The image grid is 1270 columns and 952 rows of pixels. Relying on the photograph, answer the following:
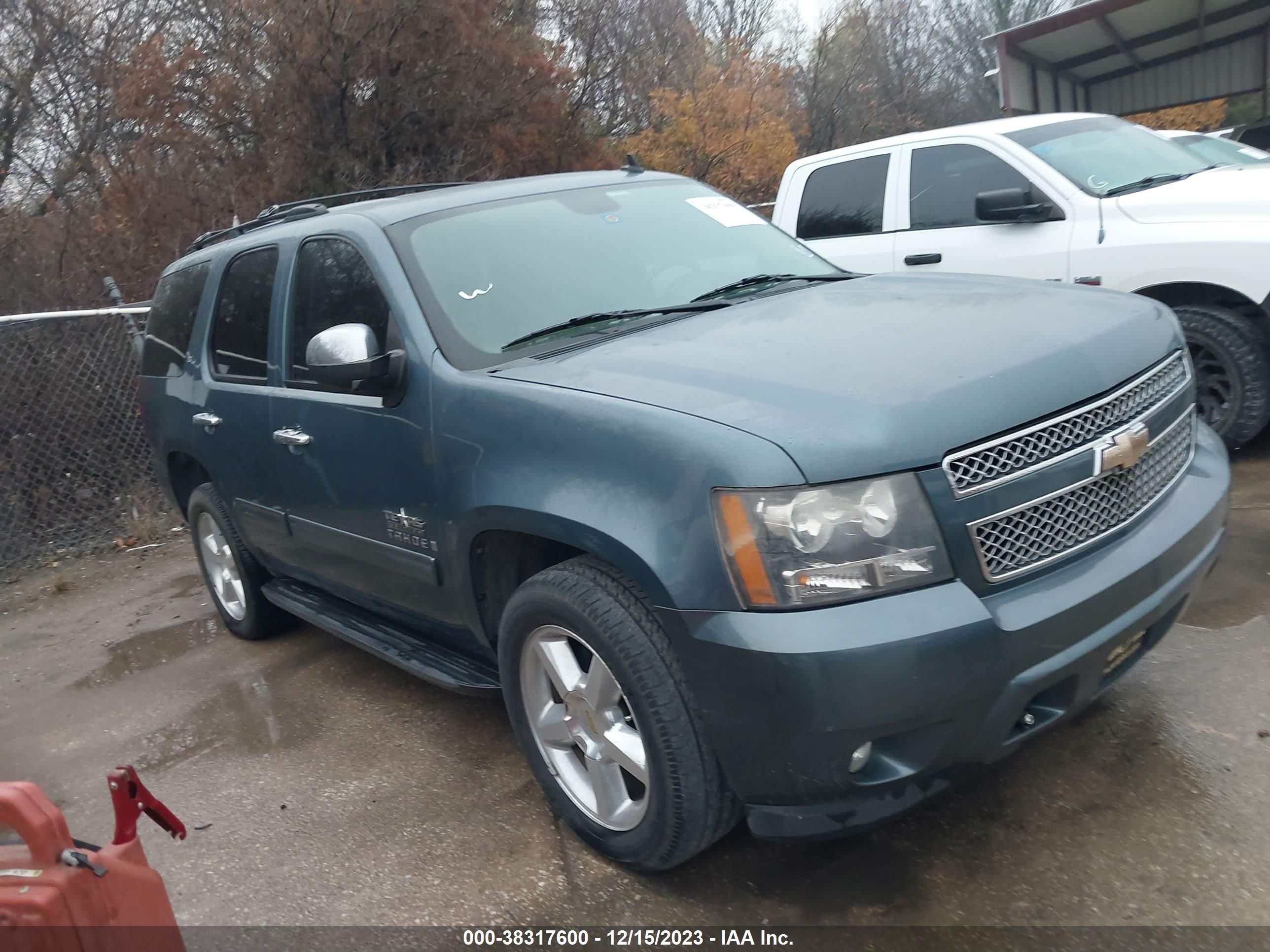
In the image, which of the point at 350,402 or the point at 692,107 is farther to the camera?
the point at 692,107

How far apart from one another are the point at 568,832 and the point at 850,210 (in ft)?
16.3

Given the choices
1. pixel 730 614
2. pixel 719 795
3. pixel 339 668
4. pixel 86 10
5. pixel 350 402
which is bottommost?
pixel 339 668

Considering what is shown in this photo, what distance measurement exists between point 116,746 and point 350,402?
1.91m

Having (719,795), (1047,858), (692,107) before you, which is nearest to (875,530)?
(719,795)

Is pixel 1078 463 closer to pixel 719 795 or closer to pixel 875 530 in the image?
pixel 875 530

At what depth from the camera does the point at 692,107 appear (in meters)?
18.9

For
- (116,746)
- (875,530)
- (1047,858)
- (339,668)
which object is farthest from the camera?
(339,668)

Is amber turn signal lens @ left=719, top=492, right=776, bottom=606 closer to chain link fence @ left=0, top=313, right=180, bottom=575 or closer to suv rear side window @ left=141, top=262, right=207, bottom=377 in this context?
suv rear side window @ left=141, top=262, right=207, bottom=377

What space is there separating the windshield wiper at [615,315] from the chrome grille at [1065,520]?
1296mm

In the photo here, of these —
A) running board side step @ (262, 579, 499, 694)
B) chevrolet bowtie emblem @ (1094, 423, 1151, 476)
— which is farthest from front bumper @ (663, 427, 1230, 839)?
running board side step @ (262, 579, 499, 694)

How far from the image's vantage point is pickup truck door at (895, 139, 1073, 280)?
580 cm

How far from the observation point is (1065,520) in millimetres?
2482

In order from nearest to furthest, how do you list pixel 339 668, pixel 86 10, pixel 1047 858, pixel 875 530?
pixel 875 530, pixel 1047 858, pixel 339 668, pixel 86 10

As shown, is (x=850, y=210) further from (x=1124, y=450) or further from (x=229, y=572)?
(x=1124, y=450)
